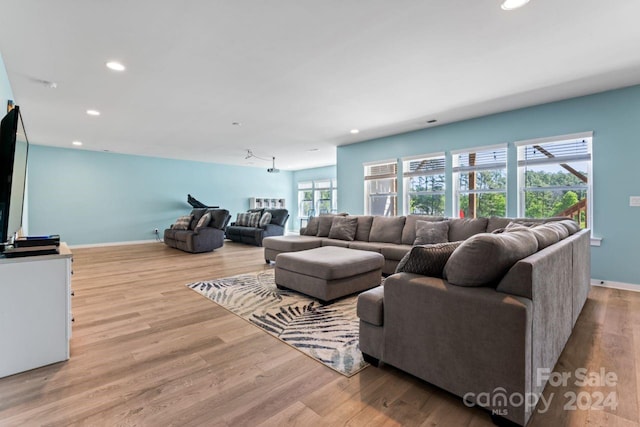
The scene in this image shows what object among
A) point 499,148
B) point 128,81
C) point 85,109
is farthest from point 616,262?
point 85,109

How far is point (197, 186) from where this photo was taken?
9.19 meters

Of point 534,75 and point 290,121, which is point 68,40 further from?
point 534,75

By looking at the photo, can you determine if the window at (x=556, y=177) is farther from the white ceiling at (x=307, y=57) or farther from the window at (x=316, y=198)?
the window at (x=316, y=198)

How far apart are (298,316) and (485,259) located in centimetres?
183

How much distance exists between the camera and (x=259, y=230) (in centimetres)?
752

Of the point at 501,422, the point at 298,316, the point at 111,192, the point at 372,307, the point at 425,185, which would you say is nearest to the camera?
the point at 501,422

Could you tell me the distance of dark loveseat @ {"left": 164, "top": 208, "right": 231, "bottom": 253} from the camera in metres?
6.41

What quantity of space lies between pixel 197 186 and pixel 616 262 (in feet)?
31.4

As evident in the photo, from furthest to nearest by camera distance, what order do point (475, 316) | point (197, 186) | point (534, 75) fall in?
point (197, 186)
point (534, 75)
point (475, 316)

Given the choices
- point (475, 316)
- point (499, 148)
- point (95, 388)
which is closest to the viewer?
point (475, 316)

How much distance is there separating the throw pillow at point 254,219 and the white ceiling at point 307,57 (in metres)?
3.52

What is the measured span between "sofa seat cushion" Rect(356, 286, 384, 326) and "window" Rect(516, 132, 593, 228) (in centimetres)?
374

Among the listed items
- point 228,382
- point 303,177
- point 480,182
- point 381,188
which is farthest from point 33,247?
point 303,177

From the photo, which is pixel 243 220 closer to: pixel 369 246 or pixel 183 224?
pixel 183 224
